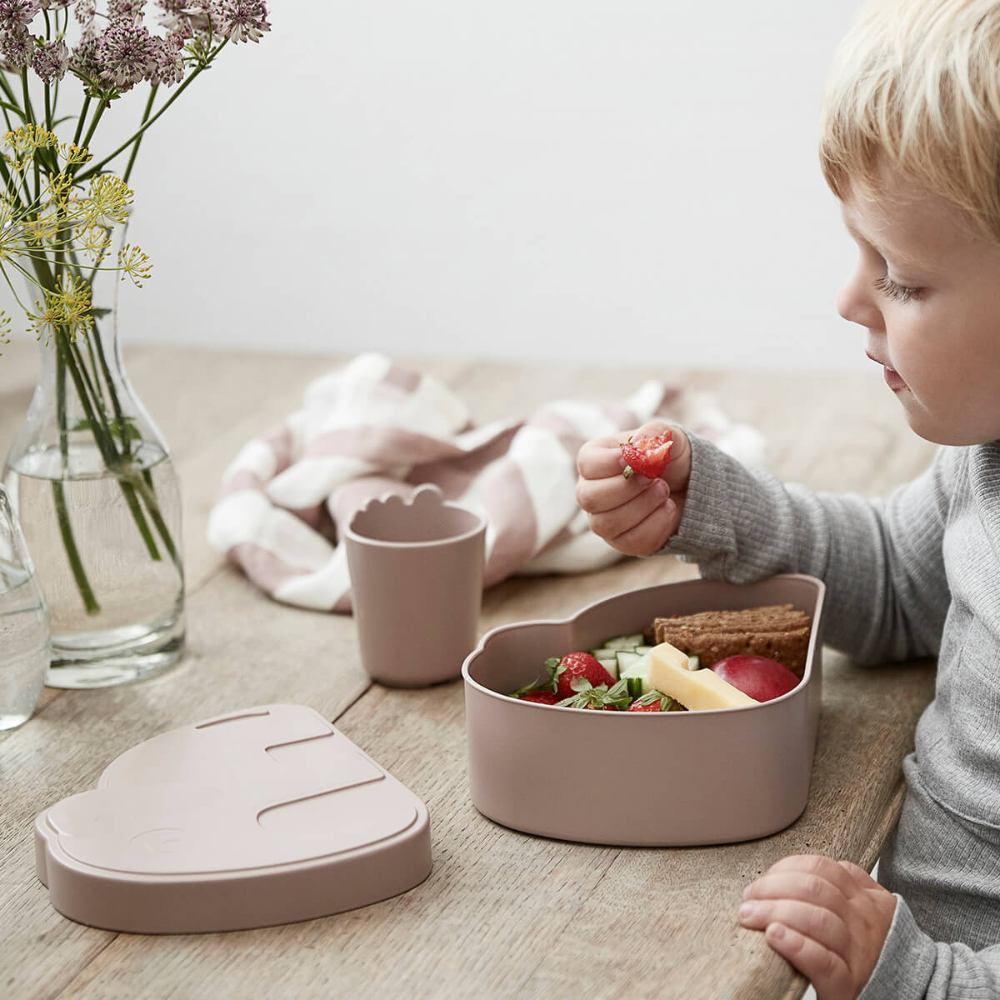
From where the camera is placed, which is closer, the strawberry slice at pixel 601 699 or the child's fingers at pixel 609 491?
the strawberry slice at pixel 601 699

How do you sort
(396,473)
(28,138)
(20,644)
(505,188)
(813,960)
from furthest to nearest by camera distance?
(505,188)
(396,473)
(20,644)
(28,138)
(813,960)

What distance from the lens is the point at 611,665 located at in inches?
33.0

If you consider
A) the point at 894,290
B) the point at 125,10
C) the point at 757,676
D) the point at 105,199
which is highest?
the point at 125,10

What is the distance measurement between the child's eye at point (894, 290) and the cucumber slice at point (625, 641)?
0.27 m

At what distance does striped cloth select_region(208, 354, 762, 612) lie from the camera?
3.67 ft

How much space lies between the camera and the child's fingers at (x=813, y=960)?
0.64m

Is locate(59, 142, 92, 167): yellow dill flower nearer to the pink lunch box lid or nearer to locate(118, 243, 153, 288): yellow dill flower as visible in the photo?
locate(118, 243, 153, 288): yellow dill flower

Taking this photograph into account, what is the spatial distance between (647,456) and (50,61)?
0.44 m

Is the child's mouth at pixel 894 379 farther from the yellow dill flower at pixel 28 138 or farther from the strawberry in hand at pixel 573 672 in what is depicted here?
the yellow dill flower at pixel 28 138

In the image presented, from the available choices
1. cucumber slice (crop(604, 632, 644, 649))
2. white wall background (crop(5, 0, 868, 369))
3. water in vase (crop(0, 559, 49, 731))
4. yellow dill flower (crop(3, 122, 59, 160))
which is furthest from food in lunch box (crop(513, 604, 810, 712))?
white wall background (crop(5, 0, 868, 369))

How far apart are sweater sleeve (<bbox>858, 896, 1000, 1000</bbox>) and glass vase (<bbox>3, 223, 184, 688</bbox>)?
0.54m

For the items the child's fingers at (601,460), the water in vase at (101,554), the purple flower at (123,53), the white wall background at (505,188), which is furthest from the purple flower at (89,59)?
the white wall background at (505,188)

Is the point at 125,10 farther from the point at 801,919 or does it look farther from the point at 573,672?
the point at 801,919

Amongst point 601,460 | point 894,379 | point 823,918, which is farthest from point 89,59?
point 823,918
